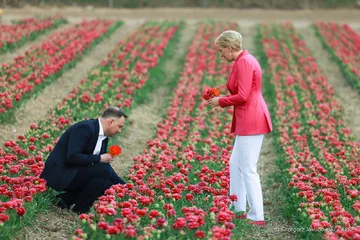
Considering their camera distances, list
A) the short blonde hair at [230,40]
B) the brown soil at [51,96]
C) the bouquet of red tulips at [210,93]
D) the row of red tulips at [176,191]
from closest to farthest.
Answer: the row of red tulips at [176,191], the short blonde hair at [230,40], the bouquet of red tulips at [210,93], the brown soil at [51,96]

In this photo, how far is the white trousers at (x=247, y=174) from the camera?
6.34 metres

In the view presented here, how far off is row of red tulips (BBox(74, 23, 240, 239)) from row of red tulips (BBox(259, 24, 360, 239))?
0.89 meters

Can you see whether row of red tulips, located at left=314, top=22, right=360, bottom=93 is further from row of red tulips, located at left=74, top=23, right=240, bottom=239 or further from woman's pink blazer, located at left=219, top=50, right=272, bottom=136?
woman's pink blazer, located at left=219, top=50, right=272, bottom=136

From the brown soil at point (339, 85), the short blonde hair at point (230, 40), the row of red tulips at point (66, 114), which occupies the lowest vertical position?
the brown soil at point (339, 85)

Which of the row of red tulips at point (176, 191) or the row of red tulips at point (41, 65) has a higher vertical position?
the row of red tulips at point (176, 191)

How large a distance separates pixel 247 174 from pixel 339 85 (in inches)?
424

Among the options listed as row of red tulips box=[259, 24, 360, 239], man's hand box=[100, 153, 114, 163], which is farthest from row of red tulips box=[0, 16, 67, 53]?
man's hand box=[100, 153, 114, 163]

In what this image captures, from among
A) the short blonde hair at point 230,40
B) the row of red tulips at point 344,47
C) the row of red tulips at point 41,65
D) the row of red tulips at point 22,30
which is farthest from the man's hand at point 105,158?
the row of red tulips at point 22,30

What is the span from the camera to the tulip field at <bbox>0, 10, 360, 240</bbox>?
17.9 feet

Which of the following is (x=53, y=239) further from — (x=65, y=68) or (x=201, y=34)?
(x=201, y=34)

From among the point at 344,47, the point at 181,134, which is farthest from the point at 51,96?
the point at 344,47

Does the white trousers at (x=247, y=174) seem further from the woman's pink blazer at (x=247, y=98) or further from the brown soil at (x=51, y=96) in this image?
the brown soil at (x=51, y=96)

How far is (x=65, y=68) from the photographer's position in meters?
15.1

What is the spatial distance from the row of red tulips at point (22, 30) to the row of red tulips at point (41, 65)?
32.0 inches
